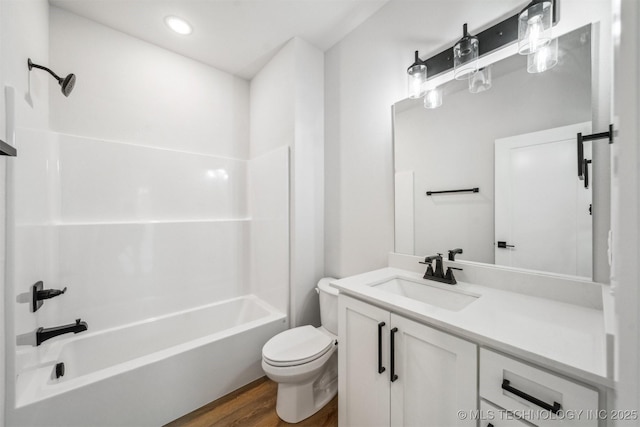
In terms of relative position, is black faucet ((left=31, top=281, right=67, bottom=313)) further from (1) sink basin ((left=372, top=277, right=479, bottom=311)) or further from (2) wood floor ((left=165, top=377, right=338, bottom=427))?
(1) sink basin ((left=372, top=277, right=479, bottom=311))

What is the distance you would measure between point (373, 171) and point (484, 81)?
81 centimetres

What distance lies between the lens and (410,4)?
155 centimetres

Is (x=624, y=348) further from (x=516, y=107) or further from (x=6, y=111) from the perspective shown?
(x=6, y=111)

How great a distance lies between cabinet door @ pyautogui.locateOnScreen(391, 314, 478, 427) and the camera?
32.2 inches

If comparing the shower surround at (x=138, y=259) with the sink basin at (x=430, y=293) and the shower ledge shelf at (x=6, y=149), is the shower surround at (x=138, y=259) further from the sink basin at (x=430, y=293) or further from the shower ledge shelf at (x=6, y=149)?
the sink basin at (x=430, y=293)

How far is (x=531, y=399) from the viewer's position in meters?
0.68

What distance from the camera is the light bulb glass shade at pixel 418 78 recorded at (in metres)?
1.43

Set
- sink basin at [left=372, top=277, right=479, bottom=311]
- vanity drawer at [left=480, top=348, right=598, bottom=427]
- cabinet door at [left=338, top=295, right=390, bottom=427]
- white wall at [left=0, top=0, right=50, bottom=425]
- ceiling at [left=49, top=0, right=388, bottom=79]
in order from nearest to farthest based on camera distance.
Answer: vanity drawer at [left=480, top=348, right=598, bottom=427], white wall at [left=0, top=0, right=50, bottom=425], cabinet door at [left=338, top=295, right=390, bottom=427], sink basin at [left=372, top=277, right=479, bottom=311], ceiling at [left=49, top=0, right=388, bottom=79]

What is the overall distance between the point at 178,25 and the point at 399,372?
278cm

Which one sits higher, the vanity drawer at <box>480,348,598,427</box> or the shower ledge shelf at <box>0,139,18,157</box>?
the shower ledge shelf at <box>0,139,18,157</box>

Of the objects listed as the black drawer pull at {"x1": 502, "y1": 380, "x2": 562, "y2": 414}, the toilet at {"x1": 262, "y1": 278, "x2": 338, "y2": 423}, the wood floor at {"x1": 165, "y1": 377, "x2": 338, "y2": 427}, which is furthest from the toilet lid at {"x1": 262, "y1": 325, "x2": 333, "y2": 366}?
the black drawer pull at {"x1": 502, "y1": 380, "x2": 562, "y2": 414}

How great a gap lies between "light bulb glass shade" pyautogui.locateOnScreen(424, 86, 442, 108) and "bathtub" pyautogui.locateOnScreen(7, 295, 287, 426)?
1.91m

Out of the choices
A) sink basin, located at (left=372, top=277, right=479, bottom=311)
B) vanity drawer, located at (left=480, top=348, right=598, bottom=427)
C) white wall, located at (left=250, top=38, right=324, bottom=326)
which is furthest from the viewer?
white wall, located at (left=250, top=38, right=324, bottom=326)

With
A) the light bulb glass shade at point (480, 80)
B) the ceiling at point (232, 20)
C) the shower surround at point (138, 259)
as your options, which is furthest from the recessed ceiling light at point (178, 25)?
the light bulb glass shade at point (480, 80)
